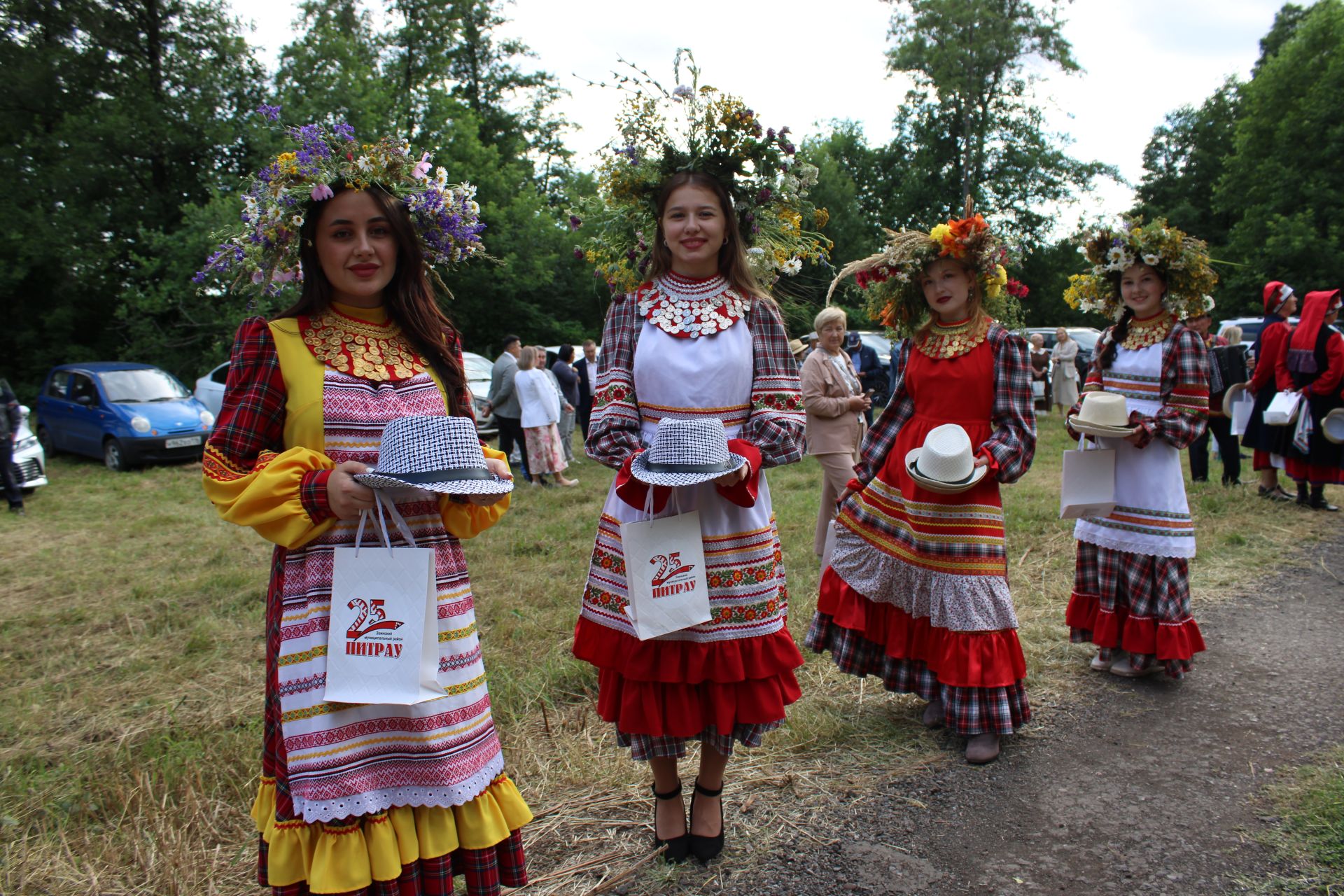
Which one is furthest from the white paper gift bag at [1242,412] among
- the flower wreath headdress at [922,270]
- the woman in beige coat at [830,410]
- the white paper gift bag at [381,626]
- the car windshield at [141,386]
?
the car windshield at [141,386]

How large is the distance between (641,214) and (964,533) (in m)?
1.77

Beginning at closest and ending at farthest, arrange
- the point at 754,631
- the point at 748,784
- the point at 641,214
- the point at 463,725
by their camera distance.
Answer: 1. the point at 463,725
2. the point at 754,631
3. the point at 641,214
4. the point at 748,784

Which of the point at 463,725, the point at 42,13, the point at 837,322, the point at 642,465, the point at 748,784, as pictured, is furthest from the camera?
the point at 42,13

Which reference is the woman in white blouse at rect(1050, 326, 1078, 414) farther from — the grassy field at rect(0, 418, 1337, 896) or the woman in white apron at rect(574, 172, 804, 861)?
the woman in white apron at rect(574, 172, 804, 861)

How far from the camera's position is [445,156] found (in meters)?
24.0

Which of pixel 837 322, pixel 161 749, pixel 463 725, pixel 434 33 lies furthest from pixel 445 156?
pixel 463 725

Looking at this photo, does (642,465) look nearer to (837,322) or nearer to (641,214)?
(641,214)

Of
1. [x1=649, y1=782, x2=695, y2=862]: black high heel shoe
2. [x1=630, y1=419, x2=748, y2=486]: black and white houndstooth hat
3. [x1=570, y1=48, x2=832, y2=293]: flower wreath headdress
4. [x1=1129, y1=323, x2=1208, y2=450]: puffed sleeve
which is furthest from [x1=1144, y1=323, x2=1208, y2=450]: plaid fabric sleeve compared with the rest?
[x1=649, y1=782, x2=695, y2=862]: black high heel shoe

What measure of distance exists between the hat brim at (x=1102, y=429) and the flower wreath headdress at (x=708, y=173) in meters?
1.92

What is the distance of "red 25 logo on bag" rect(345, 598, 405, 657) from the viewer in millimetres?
1902

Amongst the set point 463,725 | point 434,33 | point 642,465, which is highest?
point 434,33

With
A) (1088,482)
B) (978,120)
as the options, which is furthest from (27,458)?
(978,120)

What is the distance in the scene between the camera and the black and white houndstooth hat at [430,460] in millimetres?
1874

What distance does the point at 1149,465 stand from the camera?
4.17 meters
